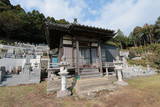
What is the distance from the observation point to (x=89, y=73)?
724 centimetres

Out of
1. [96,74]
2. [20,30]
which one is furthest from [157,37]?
[20,30]

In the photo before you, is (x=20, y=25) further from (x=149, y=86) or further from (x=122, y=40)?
(x=122, y=40)

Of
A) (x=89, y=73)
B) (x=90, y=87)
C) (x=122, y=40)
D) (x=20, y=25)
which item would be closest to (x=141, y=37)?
(x=122, y=40)

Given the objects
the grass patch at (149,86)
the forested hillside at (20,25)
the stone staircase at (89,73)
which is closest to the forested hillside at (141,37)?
the forested hillside at (20,25)

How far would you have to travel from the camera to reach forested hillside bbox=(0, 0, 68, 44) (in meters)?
24.8

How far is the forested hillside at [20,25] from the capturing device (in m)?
24.8

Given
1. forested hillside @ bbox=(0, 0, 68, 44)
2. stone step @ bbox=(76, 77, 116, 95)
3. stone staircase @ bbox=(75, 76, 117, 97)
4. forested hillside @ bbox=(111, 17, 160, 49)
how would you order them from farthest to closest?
forested hillside @ bbox=(111, 17, 160, 49) < forested hillside @ bbox=(0, 0, 68, 44) < stone step @ bbox=(76, 77, 116, 95) < stone staircase @ bbox=(75, 76, 117, 97)

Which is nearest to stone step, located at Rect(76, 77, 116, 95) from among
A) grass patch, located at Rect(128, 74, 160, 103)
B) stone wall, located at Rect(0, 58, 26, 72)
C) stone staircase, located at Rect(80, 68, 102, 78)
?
stone staircase, located at Rect(80, 68, 102, 78)

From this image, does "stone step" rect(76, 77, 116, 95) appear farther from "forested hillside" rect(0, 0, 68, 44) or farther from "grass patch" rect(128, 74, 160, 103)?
"forested hillside" rect(0, 0, 68, 44)

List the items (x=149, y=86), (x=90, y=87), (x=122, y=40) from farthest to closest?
(x=122, y=40) < (x=149, y=86) < (x=90, y=87)

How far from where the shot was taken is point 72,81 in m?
6.60

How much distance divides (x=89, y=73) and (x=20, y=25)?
27255mm

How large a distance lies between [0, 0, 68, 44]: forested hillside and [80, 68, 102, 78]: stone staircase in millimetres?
20995

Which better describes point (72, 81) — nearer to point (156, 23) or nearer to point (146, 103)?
point (146, 103)
